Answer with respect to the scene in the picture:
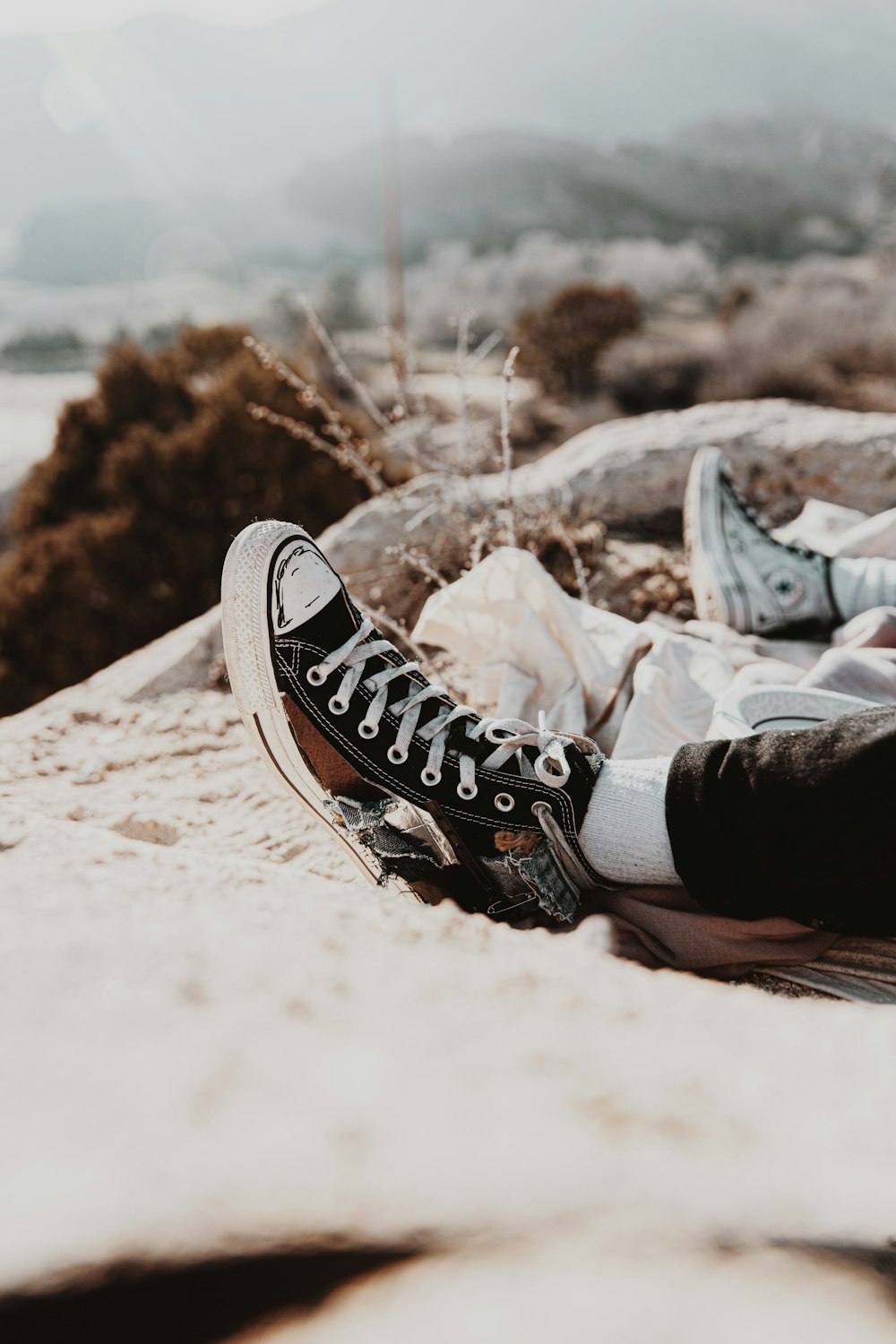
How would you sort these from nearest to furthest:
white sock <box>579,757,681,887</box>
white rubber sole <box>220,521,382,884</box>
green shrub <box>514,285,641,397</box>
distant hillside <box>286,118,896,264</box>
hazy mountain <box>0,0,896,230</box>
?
white sock <box>579,757,681,887</box> < white rubber sole <box>220,521,382,884</box> < green shrub <box>514,285,641,397</box> < distant hillside <box>286,118,896,264</box> < hazy mountain <box>0,0,896,230</box>

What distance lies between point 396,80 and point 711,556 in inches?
2640

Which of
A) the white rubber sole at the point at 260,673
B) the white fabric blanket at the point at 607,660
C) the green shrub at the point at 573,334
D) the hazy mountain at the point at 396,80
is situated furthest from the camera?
the hazy mountain at the point at 396,80

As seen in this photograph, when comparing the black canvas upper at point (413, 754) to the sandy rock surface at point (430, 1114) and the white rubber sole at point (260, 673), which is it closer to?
the white rubber sole at point (260, 673)

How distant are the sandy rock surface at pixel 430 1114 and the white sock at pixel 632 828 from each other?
228 millimetres

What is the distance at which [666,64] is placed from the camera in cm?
5419

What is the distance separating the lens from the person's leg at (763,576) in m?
1.87

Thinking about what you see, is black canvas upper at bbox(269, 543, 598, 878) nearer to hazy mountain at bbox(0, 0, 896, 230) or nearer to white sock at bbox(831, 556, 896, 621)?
white sock at bbox(831, 556, 896, 621)

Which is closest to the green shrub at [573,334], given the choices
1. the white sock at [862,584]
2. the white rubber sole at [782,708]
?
the white sock at [862,584]

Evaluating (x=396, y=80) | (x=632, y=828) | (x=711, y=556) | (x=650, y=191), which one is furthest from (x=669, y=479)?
(x=396, y=80)

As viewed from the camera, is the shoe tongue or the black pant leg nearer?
the black pant leg

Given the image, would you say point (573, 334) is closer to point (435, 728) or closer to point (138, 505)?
point (138, 505)

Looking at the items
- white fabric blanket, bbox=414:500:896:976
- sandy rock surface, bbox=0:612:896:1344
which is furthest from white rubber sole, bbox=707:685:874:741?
sandy rock surface, bbox=0:612:896:1344

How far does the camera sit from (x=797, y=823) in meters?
1.01

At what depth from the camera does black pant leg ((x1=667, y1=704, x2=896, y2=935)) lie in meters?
0.99
